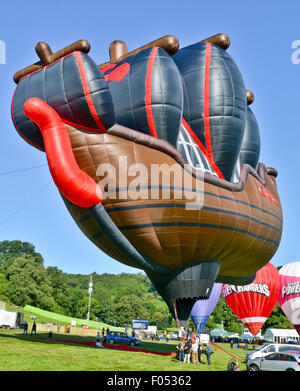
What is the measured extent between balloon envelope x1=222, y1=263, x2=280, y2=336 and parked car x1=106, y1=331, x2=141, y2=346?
11.3m

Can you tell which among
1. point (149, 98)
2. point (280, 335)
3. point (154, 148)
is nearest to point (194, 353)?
point (154, 148)

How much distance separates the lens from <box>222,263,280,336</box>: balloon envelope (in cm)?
3559


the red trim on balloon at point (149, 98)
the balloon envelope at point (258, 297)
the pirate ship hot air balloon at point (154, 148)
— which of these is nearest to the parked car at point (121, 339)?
the pirate ship hot air balloon at point (154, 148)

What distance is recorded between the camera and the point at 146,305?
110m

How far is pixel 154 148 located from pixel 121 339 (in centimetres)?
1636

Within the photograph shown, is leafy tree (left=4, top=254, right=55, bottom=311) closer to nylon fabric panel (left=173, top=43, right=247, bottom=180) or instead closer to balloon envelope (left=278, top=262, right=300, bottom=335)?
balloon envelope (left=278, top=262, right=300, bottom=335)

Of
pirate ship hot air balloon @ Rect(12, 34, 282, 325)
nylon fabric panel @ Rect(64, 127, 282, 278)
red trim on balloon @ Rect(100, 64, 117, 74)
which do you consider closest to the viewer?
pirate ship hot air balloon @ Rect(12, 34, 282, 325)

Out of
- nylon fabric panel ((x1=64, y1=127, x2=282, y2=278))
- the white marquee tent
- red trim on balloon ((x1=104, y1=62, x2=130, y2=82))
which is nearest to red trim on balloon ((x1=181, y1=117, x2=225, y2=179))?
nylon fabric panel ((x1=64, y1=127, x2=282, y2=278))

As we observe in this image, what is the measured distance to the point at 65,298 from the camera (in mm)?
82500

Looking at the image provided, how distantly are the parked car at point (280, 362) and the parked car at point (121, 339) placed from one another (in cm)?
1323

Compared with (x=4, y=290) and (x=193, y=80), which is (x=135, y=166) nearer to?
(x=193, y=80)

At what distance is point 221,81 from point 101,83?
17.4ft
